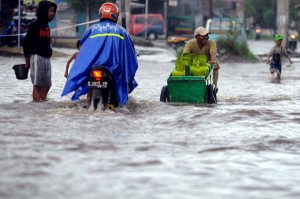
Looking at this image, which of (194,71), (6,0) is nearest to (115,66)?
(194,71)

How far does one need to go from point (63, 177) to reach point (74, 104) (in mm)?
6149

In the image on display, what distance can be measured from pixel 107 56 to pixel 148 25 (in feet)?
146

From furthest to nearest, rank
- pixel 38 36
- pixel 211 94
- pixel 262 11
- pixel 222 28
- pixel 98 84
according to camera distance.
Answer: pixel 262 11 → pixel 222 28 → pixel 211 94 → pixel 38 36 → pixel 98 84

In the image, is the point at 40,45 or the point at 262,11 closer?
the point at 40,45

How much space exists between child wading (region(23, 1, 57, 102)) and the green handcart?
1862 mm

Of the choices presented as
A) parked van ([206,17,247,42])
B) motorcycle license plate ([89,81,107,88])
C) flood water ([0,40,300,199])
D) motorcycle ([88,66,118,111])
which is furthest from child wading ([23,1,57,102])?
parked van ([206,17,247,42])

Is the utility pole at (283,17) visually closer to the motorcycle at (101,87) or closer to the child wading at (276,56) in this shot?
the child wading at (276,56)

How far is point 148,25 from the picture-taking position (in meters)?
56.2

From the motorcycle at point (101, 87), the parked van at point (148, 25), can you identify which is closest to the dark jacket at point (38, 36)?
the motorcycle at point (101, 87)

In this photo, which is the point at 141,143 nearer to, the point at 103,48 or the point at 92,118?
the point at 92,118

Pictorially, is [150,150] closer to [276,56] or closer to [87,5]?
[276,56]

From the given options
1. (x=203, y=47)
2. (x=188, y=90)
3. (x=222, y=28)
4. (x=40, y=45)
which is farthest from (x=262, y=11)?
(x=40, y=45)

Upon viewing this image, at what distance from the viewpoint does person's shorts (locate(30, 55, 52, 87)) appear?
13359 mm

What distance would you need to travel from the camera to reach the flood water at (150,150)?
6.61 meters
